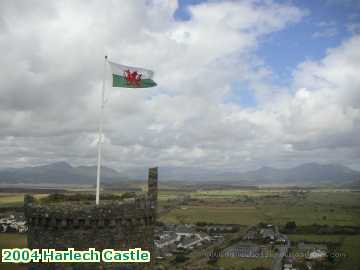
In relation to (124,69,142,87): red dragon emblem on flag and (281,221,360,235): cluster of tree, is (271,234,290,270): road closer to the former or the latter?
(281,221,360,235): cluster of tree

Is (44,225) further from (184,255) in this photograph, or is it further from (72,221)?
(184,255)

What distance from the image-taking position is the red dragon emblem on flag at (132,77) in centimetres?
1425

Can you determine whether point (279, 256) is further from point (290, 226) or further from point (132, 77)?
point (132, 77)

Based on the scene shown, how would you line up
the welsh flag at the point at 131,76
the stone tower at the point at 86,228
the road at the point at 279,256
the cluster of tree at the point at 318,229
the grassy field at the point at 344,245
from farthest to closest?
1. the cluster of tree at the point at 318,229
2. the grassy field at the point at 344,245
3. the road at the point at 279,256
4. the welsh flag at the point at 131,76
5. the stone tower at the point at 86,228

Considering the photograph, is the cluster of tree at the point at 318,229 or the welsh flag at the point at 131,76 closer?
the welsh flag at the point at 131,76

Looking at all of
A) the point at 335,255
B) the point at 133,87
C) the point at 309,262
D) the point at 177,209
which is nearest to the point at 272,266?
the point at 309,262

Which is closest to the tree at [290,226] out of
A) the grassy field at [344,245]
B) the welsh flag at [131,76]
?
the grassy field at [344,245]

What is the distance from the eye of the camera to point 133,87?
14.4m

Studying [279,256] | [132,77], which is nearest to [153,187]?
[132,77]

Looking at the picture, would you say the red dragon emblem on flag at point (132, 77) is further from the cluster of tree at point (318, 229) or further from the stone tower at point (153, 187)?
the cluster of tree at point (318, 229)

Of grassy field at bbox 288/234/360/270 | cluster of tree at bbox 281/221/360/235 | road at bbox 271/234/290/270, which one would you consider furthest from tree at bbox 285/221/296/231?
road at bbox 271/234/290/270

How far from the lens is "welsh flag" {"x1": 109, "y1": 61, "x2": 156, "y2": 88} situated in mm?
14055

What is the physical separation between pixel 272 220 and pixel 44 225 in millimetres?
127768

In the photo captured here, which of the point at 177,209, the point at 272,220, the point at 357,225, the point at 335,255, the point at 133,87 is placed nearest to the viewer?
the point at 133,87
